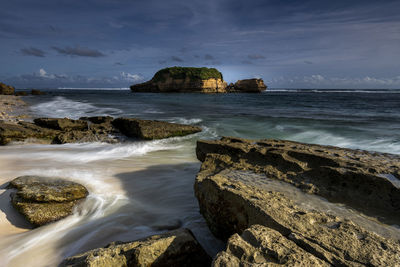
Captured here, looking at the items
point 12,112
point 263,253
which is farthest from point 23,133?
point 12,112

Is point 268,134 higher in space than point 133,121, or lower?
lower

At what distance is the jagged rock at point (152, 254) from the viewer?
1716 millimetres

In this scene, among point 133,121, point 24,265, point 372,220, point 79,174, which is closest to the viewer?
point 372,220

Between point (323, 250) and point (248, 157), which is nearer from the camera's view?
point (323, 250)

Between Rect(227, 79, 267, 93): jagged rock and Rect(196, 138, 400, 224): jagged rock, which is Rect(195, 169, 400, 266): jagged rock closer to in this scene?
Rect(196, 138, 400, 224): jagged rock

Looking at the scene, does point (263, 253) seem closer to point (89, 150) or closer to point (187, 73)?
point (89, 150)

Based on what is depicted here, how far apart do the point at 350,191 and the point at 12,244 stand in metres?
3.71

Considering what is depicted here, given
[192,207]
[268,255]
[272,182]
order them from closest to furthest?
[268,255] < [272,182] < [192,207]

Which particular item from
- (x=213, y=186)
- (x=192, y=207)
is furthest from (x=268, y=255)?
(x=192, y=207)

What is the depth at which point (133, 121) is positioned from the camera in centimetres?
767

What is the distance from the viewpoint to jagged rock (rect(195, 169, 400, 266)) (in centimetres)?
144

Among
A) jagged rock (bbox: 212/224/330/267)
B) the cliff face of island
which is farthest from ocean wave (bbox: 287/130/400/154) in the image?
the cliff face of island

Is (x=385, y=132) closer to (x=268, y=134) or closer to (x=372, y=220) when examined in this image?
(x=268, y=134)

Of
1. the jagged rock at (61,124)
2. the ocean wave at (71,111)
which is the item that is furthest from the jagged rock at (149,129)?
the ocean wave at (71,111)
